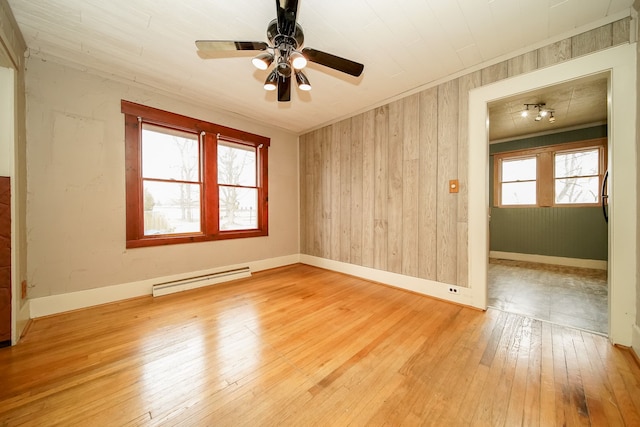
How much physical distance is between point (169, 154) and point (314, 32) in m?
2.54

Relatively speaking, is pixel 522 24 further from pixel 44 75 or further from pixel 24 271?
pixel 24 271

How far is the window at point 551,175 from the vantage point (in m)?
4.26

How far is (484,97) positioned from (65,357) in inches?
177

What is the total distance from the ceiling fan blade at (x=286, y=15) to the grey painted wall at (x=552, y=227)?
577 cm

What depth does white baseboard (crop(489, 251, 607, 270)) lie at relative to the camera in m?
4.15

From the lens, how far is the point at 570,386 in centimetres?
141

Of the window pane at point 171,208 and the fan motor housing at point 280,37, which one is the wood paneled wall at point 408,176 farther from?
the window pane at point 171,208

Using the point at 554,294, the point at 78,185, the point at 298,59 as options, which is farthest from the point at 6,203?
the point at 554,294

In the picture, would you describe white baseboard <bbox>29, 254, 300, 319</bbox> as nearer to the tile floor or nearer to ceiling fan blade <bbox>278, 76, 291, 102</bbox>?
ceiling fan blade <bbox>278, 76, 291, 102</bbox>

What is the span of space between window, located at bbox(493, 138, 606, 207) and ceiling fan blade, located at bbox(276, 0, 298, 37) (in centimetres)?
579

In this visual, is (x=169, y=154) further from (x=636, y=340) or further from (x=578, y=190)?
(x=578, y=190)

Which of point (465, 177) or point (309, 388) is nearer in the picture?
point (309, 388)

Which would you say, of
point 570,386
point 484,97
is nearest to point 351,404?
point 570,386

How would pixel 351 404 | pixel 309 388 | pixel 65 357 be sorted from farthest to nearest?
1. pixel 65 357
2. pixel 309 388
3. pixel 351 404
